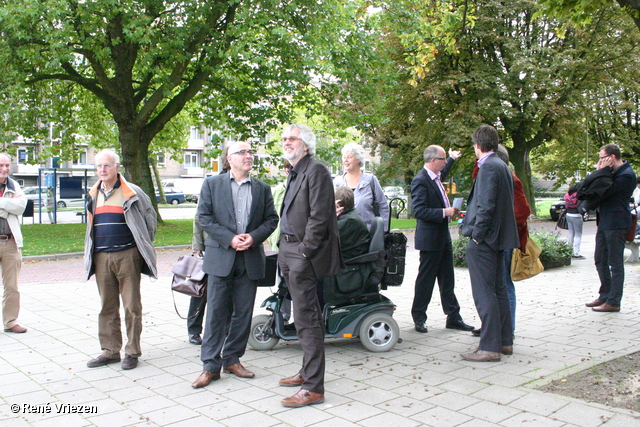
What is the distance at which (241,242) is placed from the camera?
4.95 m

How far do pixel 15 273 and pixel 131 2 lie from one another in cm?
1135

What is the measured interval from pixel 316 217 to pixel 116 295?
2244 mm

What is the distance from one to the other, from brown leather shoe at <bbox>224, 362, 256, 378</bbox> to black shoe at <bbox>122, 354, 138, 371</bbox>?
846 millimetres

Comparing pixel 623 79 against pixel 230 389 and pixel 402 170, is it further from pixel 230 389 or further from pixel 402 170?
pixel 230 389

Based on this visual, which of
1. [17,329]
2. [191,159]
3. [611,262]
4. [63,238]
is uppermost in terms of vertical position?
[191,159]

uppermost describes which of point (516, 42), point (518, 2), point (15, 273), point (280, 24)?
point (518, 2)

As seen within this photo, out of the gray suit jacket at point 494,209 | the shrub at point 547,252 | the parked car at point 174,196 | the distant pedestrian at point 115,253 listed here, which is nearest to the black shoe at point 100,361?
the distant pedestrian at point 115,253

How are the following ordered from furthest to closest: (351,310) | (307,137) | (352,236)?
(351,310), (352,236), (307,137)

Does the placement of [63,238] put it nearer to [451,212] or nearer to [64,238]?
[64,238]

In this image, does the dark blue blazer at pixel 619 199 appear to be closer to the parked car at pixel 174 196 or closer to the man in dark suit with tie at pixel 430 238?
the man in dark suit with tie at pixel 430 238

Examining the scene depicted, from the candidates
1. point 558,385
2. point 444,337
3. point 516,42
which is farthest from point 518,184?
point 516,42

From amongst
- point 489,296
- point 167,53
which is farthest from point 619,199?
point 167,53

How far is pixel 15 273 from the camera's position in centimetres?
670

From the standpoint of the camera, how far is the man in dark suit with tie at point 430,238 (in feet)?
21.3
